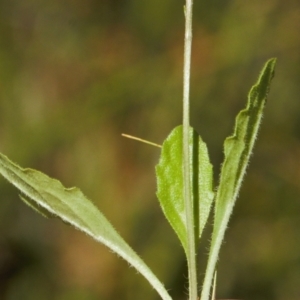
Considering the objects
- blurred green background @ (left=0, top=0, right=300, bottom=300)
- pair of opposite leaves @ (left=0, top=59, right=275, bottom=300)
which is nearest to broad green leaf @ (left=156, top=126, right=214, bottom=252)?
pair of opposite leaves @ (left=0, top=59, right=275, bottom=300)

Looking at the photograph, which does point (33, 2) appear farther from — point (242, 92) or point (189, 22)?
point (189, 22)

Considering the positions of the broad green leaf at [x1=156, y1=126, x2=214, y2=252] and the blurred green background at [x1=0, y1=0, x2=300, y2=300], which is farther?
the blurred green background at [x1=0, y1=0, x2=300, y2=300]

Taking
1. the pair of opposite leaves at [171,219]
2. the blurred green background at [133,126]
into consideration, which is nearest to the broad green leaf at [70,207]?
the pair of opposite leaves at [171,219]

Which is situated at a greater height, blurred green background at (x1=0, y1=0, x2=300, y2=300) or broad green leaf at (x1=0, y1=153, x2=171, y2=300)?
blurred green background at (x1=0, y1=0, x2=300, y2=300)

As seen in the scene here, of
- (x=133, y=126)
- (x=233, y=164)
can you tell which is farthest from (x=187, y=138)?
(x=133, y=126)

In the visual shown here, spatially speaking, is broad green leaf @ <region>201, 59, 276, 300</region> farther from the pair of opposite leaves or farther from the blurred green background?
the blurred green background

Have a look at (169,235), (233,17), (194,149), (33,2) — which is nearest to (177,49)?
(233,17)
